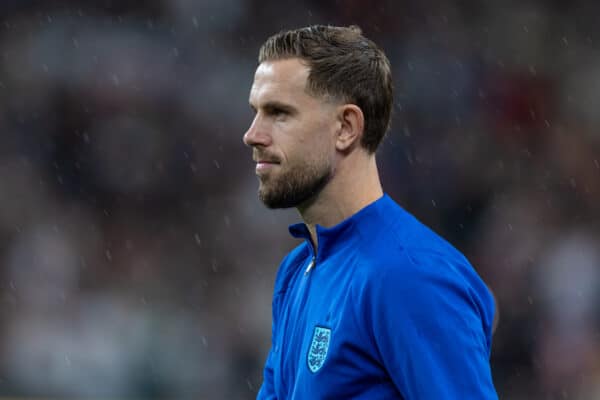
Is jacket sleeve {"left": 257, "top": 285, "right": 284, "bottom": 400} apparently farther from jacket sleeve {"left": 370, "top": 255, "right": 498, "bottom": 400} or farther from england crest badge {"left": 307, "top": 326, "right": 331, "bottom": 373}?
jacket sleeve {"left": 370, "top": 255, "right": 498, "bottom": 400}

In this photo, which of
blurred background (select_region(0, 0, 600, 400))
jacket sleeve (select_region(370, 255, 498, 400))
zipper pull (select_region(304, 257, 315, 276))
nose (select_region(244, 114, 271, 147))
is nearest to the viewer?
jacket sleeve (select_region(370, 255, 498, 400))

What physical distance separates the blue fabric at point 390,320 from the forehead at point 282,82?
298 millimetres

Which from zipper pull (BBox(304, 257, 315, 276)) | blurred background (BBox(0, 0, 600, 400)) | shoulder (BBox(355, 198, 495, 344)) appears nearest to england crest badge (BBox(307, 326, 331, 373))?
shoulder (BBox(355, 198, 495, 344))

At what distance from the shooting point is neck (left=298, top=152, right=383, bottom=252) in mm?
2150

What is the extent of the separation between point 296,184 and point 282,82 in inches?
8.9

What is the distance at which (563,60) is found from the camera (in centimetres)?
825

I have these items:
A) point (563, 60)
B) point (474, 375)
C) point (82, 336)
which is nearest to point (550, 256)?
point (563, 60)

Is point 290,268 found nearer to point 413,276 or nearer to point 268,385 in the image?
point 268,385

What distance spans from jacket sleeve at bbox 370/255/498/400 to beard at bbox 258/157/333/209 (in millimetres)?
338

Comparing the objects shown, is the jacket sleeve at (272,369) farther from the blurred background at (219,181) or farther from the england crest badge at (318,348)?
the blurred background at (219,181)

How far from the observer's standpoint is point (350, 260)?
202 centimetres

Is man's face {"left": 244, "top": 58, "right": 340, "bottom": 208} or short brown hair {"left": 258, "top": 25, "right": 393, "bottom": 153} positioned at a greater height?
short brown hair {"left": 258, "top": 25, "right": 393, "bottom": 153}

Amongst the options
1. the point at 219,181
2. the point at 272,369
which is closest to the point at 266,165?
the point at 272,369

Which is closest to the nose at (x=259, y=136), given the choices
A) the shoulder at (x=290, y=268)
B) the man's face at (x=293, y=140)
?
the man's face at (x=293, y=140)
